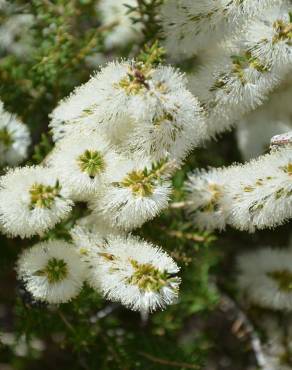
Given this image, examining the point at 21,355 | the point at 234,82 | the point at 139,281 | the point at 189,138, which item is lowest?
the point at 21,355

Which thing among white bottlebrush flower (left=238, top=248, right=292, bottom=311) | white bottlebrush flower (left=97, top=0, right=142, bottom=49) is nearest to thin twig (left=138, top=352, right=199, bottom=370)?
white bottlebrush flower (left=238, top=248, right=292, bottom=311)

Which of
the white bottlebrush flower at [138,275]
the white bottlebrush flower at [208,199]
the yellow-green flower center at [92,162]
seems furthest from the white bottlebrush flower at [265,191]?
the yellow-green flower center at [92,162]

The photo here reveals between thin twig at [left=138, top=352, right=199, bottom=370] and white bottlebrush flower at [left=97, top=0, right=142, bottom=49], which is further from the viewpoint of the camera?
white bottlebrush flower at [left=97, top=0, right=142, bottom=49]

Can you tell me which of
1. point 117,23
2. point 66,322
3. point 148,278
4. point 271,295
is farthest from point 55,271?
point 117,23

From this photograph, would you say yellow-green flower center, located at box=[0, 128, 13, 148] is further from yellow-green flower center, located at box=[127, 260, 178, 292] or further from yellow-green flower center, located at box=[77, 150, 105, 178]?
yellow-green flower center, located at box=[127, 260, 178, 292]

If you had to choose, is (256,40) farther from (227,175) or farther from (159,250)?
(159,250)

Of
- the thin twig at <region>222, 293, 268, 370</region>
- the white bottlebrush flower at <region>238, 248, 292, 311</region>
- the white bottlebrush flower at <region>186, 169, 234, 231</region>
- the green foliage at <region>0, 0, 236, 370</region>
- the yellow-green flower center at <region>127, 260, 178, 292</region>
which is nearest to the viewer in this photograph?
the yellow-green flower center at <region>127, 260, 178, 292</region>

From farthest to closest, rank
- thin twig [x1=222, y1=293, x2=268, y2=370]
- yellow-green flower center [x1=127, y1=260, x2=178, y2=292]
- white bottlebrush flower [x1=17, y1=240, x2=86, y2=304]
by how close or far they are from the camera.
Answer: thin twig [x1=222, y1=293, x2=268, y2=370] < white bottlebrush flower [x1=17, y1=240, x2=86, y2=304] < yellow-green flower center [x1=127, y1=260, x2=178, y2=292]

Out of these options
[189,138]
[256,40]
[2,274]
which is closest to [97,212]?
[189,138]
